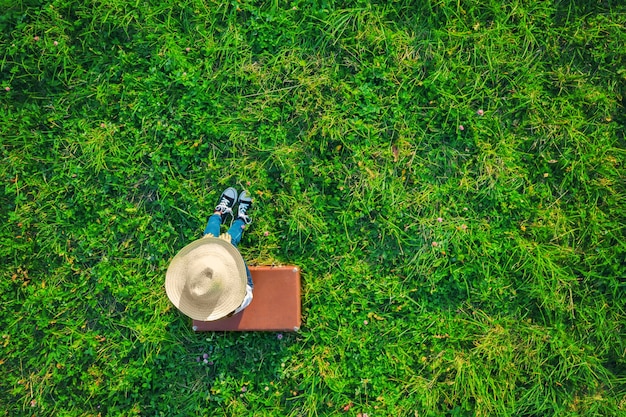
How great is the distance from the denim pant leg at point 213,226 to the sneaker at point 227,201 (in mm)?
87

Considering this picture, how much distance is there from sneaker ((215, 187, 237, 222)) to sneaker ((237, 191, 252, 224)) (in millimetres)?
65

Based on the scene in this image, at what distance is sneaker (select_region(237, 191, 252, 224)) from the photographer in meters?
3.96

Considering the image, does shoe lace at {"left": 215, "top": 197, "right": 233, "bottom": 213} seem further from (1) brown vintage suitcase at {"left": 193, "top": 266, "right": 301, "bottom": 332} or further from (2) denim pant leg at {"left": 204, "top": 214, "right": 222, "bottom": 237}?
(1) brown vintage suitcase at {"left": 193, "top": 266, "right": 301, "bottom": 332}

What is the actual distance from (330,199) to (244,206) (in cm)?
77

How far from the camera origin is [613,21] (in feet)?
12.9

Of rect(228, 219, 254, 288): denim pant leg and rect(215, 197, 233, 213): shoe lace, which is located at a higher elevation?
rect(215, 197, 233, 213): shoe lace

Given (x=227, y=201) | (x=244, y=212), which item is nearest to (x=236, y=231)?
(x=244, y=212)

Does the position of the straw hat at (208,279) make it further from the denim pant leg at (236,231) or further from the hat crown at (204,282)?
the denim pant leg at (236,231)

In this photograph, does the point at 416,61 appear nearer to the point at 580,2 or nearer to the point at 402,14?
the point at 402,14

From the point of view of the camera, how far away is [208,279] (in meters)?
3.26

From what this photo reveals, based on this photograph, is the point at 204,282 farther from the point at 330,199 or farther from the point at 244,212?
the point at 330,199

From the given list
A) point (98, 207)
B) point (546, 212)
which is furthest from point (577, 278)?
point (98, 207)

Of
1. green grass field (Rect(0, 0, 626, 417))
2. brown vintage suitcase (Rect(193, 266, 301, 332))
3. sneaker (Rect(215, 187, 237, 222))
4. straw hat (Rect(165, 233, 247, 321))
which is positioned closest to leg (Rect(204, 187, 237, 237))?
sneaker (Rect(215, 187, 237, 222))

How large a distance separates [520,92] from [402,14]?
1268 millimetres
